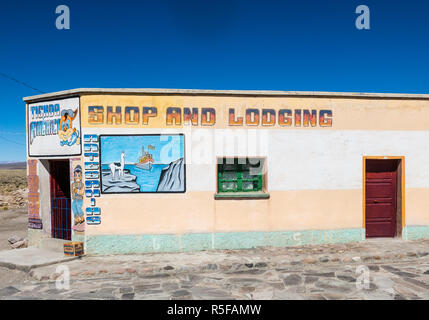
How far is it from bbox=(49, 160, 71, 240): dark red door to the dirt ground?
2184mm

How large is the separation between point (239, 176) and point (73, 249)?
4.39 metres

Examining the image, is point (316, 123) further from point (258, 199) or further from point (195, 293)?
point (195, 293)

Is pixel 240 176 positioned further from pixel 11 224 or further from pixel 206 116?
pixel 11 224

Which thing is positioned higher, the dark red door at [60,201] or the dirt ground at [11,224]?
the dark red door at [60,201]

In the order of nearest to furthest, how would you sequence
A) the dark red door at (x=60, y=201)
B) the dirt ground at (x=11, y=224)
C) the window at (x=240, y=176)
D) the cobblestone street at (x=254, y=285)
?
the cobblestone street at (x=254, y=285), the window at (x=240, y=176), the dark red door at (x=60, y=201), the dirt ground at (x=11, y=224)

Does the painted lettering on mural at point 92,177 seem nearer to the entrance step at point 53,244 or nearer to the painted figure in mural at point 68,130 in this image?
the painted figure in mural at point 68,130

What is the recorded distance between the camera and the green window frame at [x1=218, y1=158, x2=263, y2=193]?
803 centimetres

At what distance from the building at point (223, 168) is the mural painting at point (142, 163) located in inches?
1.0

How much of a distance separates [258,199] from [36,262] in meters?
5.42

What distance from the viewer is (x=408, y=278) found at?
238 inches

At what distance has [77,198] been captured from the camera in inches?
302

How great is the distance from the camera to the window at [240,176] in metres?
8.02

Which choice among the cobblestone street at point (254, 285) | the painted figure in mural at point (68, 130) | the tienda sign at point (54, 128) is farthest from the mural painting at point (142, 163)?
the cobblestone street at point (254, 285)

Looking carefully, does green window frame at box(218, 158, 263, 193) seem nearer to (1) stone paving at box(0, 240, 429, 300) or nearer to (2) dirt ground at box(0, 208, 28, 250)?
(1) stone paving at box(0, 240, 429, 300)
